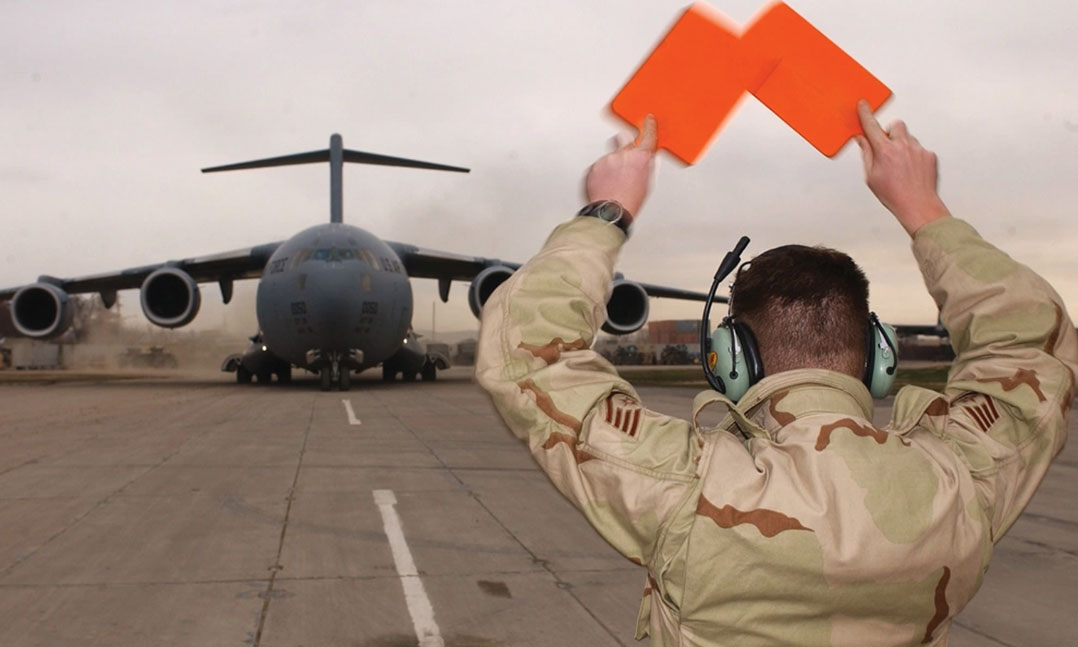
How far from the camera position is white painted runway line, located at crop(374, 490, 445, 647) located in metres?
4.25

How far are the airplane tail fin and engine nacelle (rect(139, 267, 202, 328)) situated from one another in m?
6.09

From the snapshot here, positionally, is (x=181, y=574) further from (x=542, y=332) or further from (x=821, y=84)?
(x=821, y=84)

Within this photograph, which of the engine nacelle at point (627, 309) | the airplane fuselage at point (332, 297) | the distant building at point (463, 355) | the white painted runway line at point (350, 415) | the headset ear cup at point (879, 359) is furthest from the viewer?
the distant building at point (463, 355)

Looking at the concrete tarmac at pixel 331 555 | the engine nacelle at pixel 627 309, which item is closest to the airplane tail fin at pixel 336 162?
the engine nacelle at pixel 627 309

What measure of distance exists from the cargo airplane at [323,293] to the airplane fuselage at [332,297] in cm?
2

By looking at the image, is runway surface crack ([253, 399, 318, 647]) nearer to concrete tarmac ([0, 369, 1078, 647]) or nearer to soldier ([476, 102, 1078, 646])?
concrete tarmac ([0, 369, 1078, 647])

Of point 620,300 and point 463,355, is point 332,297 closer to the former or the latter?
point 620,300

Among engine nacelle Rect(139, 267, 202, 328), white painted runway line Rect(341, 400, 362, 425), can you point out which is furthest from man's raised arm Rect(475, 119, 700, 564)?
engine nacelle Rect(139, 267, 202, 328)

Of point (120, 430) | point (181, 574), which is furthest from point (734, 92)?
point (120, 430)

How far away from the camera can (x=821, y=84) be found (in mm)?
1723

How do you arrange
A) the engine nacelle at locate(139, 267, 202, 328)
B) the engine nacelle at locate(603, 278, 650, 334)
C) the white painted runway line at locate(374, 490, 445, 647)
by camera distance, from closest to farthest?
the white painted runway line at locate(374, 490, 445, 647) < the engine nacelle at locate(139, 267, 202, 328) < the engine nacelle at locate(603, 278, 650, 334)

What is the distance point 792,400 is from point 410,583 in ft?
12.6

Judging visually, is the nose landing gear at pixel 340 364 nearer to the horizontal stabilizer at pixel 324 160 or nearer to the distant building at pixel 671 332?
the horizontal stabilizer at pixel 324 160

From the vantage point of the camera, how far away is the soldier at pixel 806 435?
148cm
